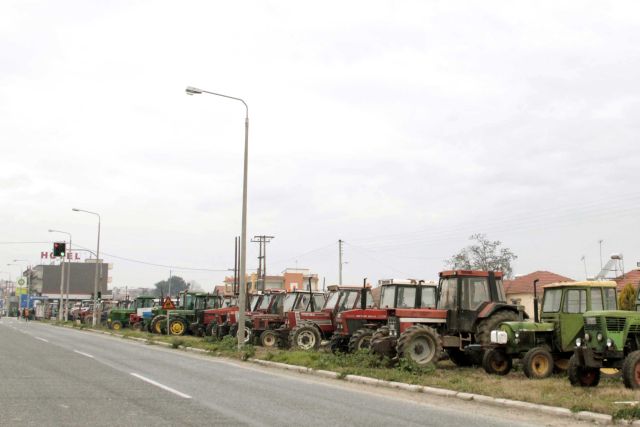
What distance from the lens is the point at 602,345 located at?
13.6 meters

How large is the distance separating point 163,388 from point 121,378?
201 cm

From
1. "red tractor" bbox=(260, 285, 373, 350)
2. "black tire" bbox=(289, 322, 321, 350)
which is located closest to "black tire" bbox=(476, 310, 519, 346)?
"red tractor" bbox=(260, 285, 373, 350)

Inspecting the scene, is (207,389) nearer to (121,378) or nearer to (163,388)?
(163,388)

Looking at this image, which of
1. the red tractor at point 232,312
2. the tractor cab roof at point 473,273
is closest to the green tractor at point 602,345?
the tractor cab roof at point 473,273

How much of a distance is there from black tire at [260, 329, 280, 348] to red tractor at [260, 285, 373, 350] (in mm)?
933

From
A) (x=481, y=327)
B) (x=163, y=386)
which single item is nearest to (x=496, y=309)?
(x=481, y=327)

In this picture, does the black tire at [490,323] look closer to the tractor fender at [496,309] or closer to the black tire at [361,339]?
the tractor fender at [496,309]

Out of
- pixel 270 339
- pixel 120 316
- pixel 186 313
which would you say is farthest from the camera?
pixel 120 316

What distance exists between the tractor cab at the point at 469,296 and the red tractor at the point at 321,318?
4.56 metres

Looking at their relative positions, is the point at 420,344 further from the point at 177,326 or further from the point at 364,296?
the point at 177,326

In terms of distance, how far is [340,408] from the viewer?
10.9 metres

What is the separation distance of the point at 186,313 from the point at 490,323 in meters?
23.2

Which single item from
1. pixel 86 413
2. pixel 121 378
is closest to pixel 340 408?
pixel 86 413

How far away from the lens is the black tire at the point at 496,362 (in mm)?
16219
